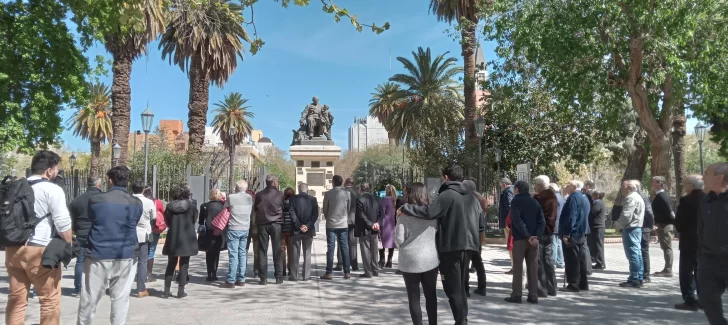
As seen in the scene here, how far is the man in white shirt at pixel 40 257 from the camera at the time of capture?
4637 millimetres

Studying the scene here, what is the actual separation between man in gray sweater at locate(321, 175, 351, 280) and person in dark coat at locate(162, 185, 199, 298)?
2.45 meters

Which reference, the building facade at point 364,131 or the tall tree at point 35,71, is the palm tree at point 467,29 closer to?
the tall tree at point 35,71

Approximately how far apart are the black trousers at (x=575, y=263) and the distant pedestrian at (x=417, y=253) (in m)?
3.64

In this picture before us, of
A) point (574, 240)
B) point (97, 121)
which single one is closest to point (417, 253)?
point (574, 240)

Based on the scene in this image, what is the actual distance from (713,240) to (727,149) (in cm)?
3148

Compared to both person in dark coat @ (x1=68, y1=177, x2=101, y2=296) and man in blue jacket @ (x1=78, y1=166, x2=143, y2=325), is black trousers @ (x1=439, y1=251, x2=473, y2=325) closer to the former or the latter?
man in blue jacket @ (x1=78, y1=166, x2=143, y2=325)

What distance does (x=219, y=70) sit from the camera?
25.8 m

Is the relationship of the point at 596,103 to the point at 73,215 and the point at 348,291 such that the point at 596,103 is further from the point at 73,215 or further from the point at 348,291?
the point at 73,215

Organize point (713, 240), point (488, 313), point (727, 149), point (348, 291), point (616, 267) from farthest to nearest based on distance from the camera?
point (727, 149), point (616, 267), point (348, 291), point (488, 313), point (713, 240)

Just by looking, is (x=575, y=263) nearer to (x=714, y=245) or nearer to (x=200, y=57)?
(x=714, y=245)

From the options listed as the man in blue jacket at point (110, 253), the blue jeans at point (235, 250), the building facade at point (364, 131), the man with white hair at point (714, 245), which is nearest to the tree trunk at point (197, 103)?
the blue jeans at point (235, 250)

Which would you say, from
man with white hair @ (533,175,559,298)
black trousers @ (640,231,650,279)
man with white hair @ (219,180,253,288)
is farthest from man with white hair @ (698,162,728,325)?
man with white hair @ (219,180,253,288)

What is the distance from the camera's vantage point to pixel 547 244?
7.67m

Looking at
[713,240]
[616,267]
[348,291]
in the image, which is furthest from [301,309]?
[616,267]
